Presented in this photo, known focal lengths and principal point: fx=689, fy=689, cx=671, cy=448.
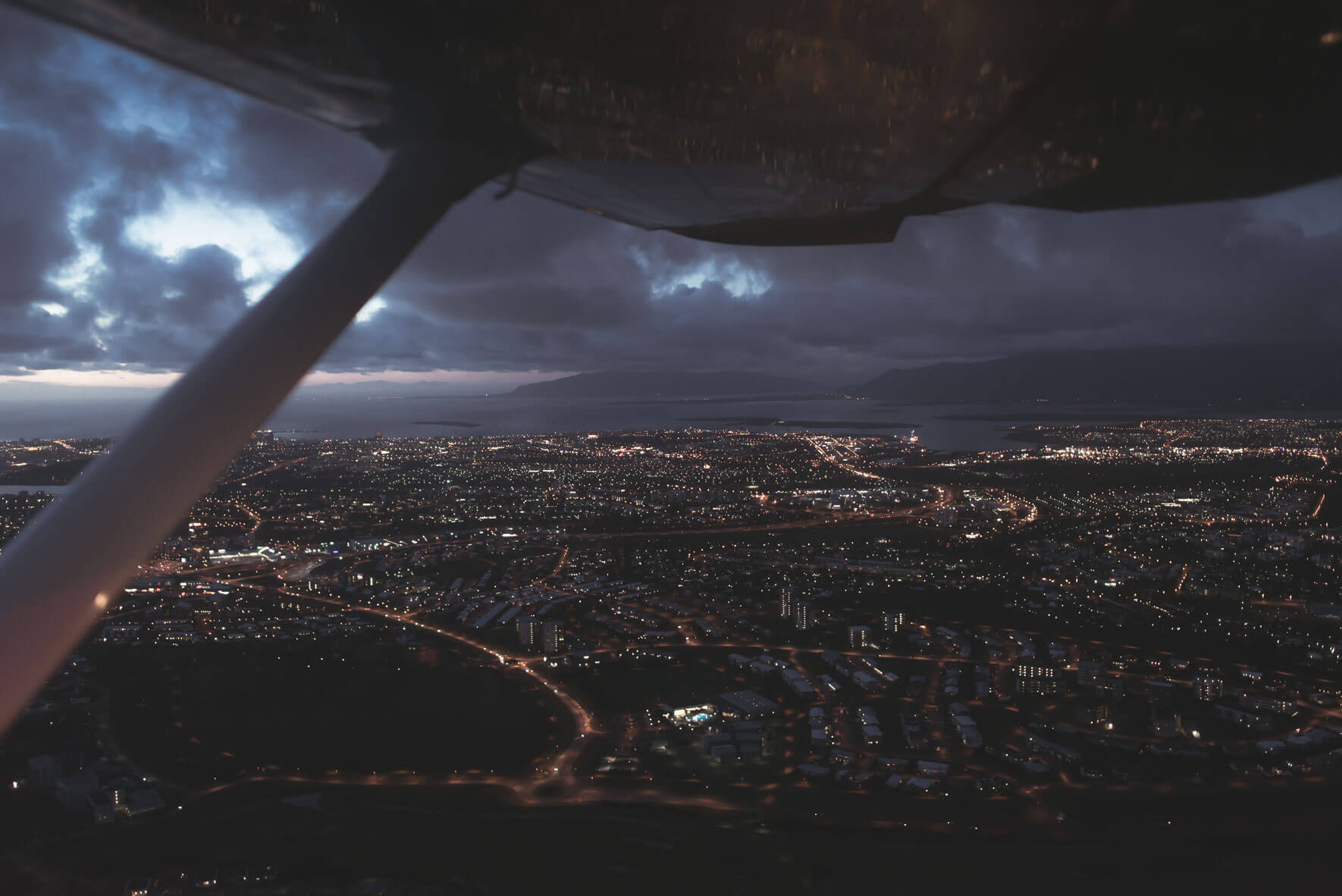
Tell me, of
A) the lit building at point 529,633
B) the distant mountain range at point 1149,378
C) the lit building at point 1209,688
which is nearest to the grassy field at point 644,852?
the lit building at point 1209,688

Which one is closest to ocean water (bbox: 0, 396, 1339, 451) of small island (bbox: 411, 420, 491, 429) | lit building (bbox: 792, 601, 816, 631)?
small island (bbox: 411, 420, 491, 429)

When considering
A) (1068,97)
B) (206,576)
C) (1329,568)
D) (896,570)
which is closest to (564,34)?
(1068,97)

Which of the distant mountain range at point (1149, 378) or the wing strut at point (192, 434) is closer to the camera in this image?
the wing strut at point (192, 434)

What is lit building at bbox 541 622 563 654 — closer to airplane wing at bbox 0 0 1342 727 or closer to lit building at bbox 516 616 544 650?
lit building at bbox 516 616 544 650

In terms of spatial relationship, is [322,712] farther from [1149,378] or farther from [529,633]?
[1149,378]

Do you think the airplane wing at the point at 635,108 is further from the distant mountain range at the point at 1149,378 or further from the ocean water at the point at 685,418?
the distant mountain range at the point at 1149,378

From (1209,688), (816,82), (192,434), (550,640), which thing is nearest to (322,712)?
(550,640)
